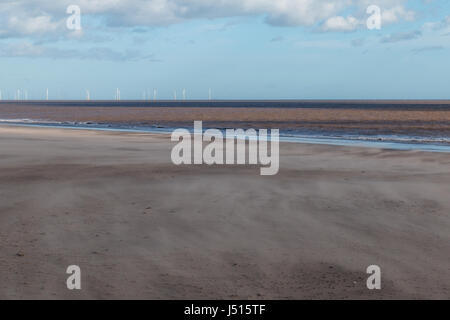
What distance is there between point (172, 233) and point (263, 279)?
6.80 ft

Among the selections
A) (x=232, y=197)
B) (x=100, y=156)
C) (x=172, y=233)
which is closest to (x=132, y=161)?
(x=100, y=156)

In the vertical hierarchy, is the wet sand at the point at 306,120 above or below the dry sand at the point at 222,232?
above

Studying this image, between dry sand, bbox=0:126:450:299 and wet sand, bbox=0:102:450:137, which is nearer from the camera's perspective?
dry sand, bbox=0:126:450:299

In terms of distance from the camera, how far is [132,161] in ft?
51.8

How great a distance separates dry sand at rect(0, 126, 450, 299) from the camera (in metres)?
5.64

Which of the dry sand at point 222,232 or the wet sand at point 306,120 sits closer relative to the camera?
the dry sand at point 222,232

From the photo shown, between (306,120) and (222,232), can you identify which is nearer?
(222,232)

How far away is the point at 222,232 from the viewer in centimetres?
764

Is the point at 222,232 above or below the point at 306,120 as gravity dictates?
below

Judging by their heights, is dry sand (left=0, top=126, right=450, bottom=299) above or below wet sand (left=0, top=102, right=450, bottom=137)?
below

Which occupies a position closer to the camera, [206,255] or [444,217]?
[206,255]

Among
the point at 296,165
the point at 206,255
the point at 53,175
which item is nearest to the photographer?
the point at 206,255

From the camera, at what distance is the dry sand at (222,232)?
5.64 metres

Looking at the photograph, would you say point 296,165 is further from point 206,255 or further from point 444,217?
point 206,255
